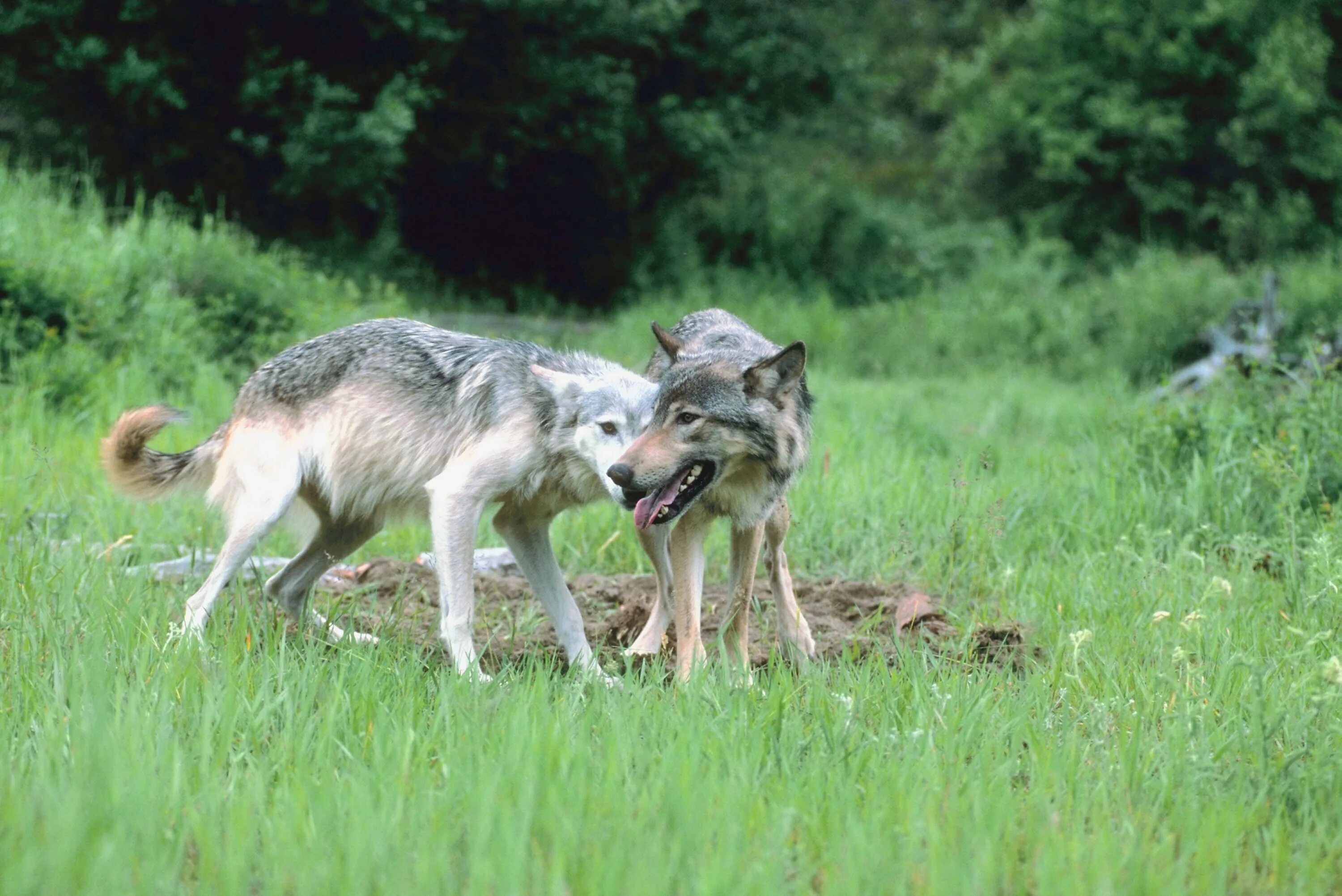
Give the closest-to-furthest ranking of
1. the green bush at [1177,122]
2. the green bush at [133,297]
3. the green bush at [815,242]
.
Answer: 1. the green bush at [133,297]
2. the green bush at [1177,122]
3. the green bush at [815,242]

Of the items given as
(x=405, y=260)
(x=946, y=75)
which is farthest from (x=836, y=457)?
(x=946, y=75)

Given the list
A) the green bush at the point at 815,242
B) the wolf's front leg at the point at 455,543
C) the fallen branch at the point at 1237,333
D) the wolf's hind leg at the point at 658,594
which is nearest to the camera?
the wolf's front leg at the point at 455,543

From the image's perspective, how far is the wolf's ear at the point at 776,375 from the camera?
5027 mm

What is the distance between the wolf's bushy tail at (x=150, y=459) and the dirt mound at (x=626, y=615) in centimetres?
92

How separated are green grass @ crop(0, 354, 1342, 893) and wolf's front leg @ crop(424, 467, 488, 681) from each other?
27 cm

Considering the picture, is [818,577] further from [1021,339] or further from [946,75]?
[946,75]

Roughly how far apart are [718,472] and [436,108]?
52.7 ft

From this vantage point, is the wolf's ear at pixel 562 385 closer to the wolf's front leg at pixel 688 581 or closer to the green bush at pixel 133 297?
the wolf's front leg at pixel 688 581

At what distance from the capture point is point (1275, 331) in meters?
14.5

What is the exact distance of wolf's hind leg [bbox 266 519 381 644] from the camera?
5902 mm

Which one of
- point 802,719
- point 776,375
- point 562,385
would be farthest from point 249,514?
point 802,719

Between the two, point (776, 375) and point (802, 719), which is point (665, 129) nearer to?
point (776, 375)

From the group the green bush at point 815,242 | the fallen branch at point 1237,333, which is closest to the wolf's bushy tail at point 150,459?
the fallen branch at point 1237,333

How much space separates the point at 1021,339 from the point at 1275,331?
3.80m
